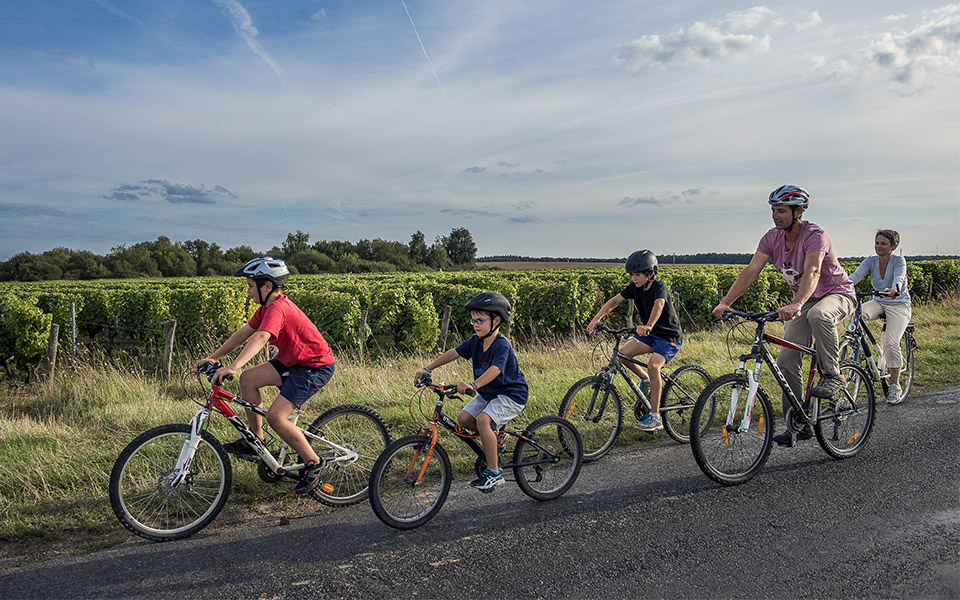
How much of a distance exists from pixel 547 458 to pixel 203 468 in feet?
8.69

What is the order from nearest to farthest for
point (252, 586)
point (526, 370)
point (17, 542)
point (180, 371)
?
point (252, 586)
point (17, 542)
point (526, 370)
point (180, 371)

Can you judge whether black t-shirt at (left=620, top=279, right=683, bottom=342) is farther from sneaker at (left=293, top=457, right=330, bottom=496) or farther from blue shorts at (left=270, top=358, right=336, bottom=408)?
sneaker at (left=293, top=457, right=330, bottom=496)

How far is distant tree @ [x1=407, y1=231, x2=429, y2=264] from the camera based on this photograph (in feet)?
355

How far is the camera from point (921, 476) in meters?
4.73

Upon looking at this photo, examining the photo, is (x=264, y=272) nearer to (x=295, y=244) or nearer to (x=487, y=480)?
(x=487, y=480)

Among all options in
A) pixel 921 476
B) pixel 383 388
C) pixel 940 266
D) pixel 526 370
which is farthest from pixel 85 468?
pixel 940 266

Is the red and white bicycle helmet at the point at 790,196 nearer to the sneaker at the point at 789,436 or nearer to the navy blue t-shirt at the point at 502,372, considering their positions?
the sneaker at the point at 789,436

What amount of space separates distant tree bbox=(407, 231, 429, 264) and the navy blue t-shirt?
337ft

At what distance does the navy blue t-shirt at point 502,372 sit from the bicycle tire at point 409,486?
579 millimetres

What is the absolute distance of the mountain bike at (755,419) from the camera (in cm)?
469

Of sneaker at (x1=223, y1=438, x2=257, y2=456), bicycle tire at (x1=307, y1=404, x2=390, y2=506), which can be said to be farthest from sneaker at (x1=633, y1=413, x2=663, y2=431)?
sneaker at (x1=223, y1=438, x2=257, y2=456)

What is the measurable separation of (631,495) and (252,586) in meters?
2.68

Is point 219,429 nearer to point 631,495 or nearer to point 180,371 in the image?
point 631,495

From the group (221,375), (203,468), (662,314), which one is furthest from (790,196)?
(203,468)
